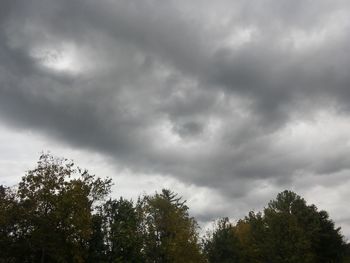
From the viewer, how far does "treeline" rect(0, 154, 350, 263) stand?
46.9 meters

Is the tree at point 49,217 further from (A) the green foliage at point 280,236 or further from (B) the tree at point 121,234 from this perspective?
(A) the green foliage at point 280,236

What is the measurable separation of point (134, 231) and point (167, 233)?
568cm

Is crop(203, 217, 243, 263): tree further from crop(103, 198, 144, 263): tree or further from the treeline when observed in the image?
crop(103, 198, 144, 263): tree

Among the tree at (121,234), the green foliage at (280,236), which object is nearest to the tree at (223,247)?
the green foliage at (280,236)

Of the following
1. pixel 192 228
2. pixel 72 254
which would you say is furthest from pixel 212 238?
pixel 72 254

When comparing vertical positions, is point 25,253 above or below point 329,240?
below

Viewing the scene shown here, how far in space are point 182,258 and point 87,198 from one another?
1942 centimetres

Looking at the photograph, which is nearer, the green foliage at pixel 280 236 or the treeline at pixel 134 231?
the treeline at pixel 134 231

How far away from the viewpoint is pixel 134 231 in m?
63.4

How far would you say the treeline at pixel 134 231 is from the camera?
46.9 meters

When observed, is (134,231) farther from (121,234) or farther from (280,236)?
(280,236)

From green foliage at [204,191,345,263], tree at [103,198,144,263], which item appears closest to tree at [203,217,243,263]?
green foliage at [204,191,345,263]

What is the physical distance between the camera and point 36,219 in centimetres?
4631

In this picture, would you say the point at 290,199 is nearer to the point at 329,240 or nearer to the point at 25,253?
the point at 329,240
